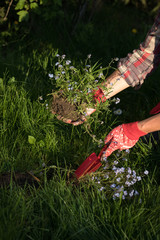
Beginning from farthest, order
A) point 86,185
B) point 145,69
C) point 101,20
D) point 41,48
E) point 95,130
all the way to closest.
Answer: point 101,20
point 41,48
point 95,130
point 145,69
point 86,185

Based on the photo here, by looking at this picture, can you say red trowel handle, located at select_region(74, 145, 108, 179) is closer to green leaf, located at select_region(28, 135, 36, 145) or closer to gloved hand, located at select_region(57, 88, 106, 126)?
gloved hand, located at select_region(57, 88, 106, 126)

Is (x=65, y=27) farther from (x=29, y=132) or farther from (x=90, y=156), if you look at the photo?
(x=90, y=156)

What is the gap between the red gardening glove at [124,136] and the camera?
7.14 ft

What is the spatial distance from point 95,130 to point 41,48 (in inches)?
70.3

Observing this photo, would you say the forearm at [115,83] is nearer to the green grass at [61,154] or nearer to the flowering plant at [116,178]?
the green grass at [61,154]

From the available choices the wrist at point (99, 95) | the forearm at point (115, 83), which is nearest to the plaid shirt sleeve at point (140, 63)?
the forearm at point (115, 83)

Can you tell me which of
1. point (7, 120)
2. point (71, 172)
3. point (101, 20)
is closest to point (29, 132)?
point (7, 120)

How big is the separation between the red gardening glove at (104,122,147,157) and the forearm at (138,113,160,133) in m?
0.03

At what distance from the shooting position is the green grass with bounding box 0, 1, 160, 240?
67.9 inches

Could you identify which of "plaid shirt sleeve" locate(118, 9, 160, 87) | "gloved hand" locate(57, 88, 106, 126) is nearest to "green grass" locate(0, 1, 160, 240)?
"gloved hand" locate(57, 88, 106, 126)

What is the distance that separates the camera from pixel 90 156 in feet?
7.39

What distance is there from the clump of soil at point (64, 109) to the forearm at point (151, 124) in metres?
0.48

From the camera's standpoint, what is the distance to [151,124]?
6.91ft

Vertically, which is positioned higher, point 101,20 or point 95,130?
point 101,20
